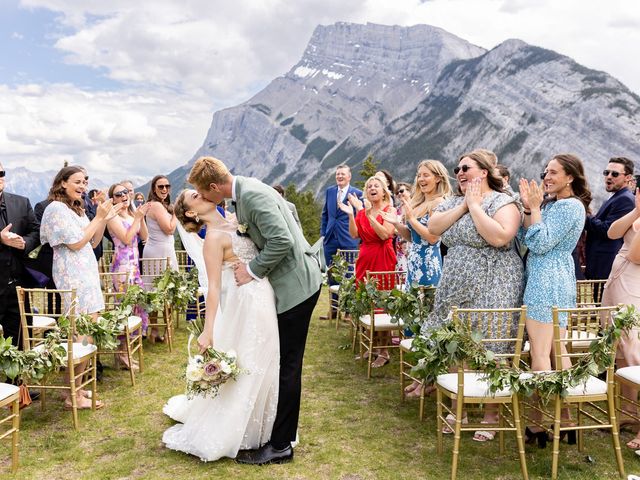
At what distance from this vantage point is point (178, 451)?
14.2 ft

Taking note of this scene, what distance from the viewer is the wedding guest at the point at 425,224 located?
564 cm

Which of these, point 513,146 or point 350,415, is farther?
point 513,146

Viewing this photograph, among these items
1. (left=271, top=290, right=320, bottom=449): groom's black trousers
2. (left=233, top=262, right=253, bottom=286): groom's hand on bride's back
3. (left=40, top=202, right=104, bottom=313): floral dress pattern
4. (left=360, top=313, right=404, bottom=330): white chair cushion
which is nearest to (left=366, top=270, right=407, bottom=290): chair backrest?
(left=360, top=313, right=404, bottom=330): white chair cushion

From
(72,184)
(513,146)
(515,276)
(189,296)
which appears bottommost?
(189,296)

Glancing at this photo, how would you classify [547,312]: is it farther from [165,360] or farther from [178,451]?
[165,360]

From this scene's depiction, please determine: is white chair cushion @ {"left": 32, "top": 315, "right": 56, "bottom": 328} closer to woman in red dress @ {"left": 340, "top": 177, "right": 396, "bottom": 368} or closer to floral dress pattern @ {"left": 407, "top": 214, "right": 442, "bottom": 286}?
woman in red dress @ {"left": 340, "top": 177, "right": 396, "bottom": 368}

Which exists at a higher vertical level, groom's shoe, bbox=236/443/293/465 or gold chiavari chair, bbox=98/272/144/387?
gold chiavari chair, bbox=98/272/144/387

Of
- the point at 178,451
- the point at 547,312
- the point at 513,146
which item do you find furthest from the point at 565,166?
the point at 513,146

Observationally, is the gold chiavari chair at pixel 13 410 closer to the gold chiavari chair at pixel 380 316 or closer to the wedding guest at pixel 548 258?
the gold chiavari chair at pixel 380 316

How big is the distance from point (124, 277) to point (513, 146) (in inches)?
5637

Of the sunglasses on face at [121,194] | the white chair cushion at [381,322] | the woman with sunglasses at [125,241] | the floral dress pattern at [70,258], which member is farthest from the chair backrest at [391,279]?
the sunglasses on face at [121,194]

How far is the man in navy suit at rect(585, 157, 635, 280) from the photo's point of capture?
5.96 m

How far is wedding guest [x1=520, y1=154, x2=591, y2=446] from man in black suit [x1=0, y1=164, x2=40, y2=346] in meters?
4.68

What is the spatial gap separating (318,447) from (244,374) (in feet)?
3.20
